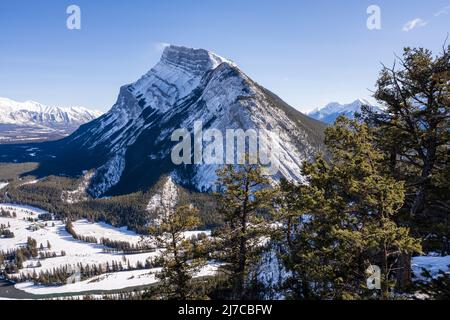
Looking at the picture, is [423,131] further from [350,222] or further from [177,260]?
[177,260]

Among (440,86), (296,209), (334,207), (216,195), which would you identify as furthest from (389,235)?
(216,195)

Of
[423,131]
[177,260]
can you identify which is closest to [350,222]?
[423,131]

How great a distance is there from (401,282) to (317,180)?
848 centimetres

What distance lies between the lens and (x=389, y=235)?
17141 millimetres

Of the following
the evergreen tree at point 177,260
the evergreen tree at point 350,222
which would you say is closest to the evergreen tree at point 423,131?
the evergreen tree at point 350,222

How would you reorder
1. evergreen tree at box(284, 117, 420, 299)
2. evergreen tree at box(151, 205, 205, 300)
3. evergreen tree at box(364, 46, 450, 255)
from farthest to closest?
evergreen tree at box(151, 205, 205, 300)
evergreen tree at box(364, 46, 450, 255)
evergreen tree at box(284, 117, 420, 299)

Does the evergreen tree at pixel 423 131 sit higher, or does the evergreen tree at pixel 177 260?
the evergreen tree at pixel 423 131

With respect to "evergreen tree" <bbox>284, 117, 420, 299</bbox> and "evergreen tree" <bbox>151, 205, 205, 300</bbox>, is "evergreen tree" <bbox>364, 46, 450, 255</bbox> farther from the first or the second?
"evergreen tree" <bbox>151, 205, 205, 300</bbox>

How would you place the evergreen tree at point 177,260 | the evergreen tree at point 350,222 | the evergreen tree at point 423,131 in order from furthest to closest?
1. the evergreen tree at point 177,260
2. the evergreen tree at point 423,131
3. the evergreen tree at point 350,222

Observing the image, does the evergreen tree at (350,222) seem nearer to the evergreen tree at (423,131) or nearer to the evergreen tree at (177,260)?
the evergreen tree at (423,131)

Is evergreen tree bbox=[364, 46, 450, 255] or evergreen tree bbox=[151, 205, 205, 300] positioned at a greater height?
evergreen tree bbox=[364, 46, 450, 255]

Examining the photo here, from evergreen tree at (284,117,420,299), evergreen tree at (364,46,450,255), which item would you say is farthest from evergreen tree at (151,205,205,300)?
evergreen tree at (364,46,450,255)
